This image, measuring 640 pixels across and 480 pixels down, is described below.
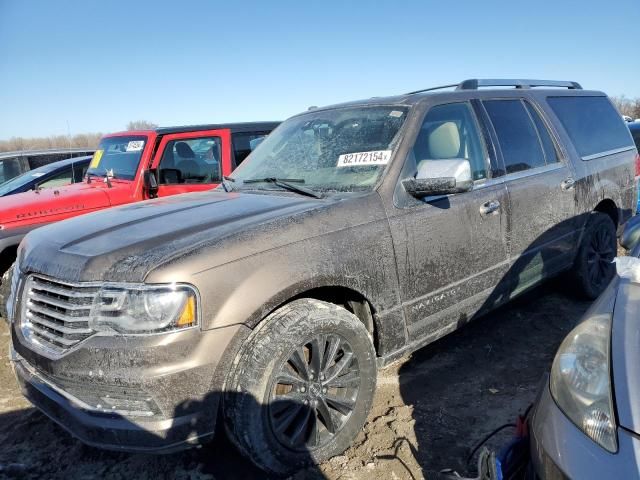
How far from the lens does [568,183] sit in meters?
4.00

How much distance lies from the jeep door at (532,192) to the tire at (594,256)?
0.24 m

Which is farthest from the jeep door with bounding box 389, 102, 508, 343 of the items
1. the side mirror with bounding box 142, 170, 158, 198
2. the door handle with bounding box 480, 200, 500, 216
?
the side mirror with bounding box 142, 170, 158, 198

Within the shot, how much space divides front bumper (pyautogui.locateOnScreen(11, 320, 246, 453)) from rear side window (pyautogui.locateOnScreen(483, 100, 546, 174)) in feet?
8.11

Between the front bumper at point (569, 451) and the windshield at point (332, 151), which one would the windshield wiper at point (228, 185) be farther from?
the front bumper at point (569, 451)

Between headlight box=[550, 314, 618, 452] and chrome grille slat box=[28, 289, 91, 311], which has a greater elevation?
chrome grille slat box=[28, 289, 91, 311]

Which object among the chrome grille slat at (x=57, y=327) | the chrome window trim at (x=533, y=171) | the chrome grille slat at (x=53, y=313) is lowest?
the chrome grille slat at (x=57, y=327)

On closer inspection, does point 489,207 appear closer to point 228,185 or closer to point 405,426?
point 405,426

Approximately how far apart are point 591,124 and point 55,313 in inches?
181

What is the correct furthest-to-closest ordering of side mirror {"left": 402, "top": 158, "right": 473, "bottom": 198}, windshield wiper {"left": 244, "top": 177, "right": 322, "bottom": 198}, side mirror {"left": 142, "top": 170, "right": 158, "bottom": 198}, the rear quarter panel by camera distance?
side mirror {"left": 142, "top": 170, "right": 158, "bottom": 198}
the rear quarter panel
windshield wiper {"left": 244, "top": 177, "right": 322, "bottom": 198}
side mirror {"left": 402, "top": 158, "right": 473, "bottom": 198}

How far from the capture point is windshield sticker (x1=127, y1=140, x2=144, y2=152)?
232 inches

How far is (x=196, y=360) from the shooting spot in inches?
82.4

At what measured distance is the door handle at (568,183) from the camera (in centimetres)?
395

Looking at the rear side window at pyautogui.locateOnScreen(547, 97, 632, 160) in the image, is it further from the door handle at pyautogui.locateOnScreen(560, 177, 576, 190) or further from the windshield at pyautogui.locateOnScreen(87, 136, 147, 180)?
the windshield at pyautogui.locateOnScreen(87, 136, 147, 180)

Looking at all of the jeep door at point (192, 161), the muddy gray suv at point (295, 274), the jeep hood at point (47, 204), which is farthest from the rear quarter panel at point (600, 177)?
the jeep hood at point (47, 204)
